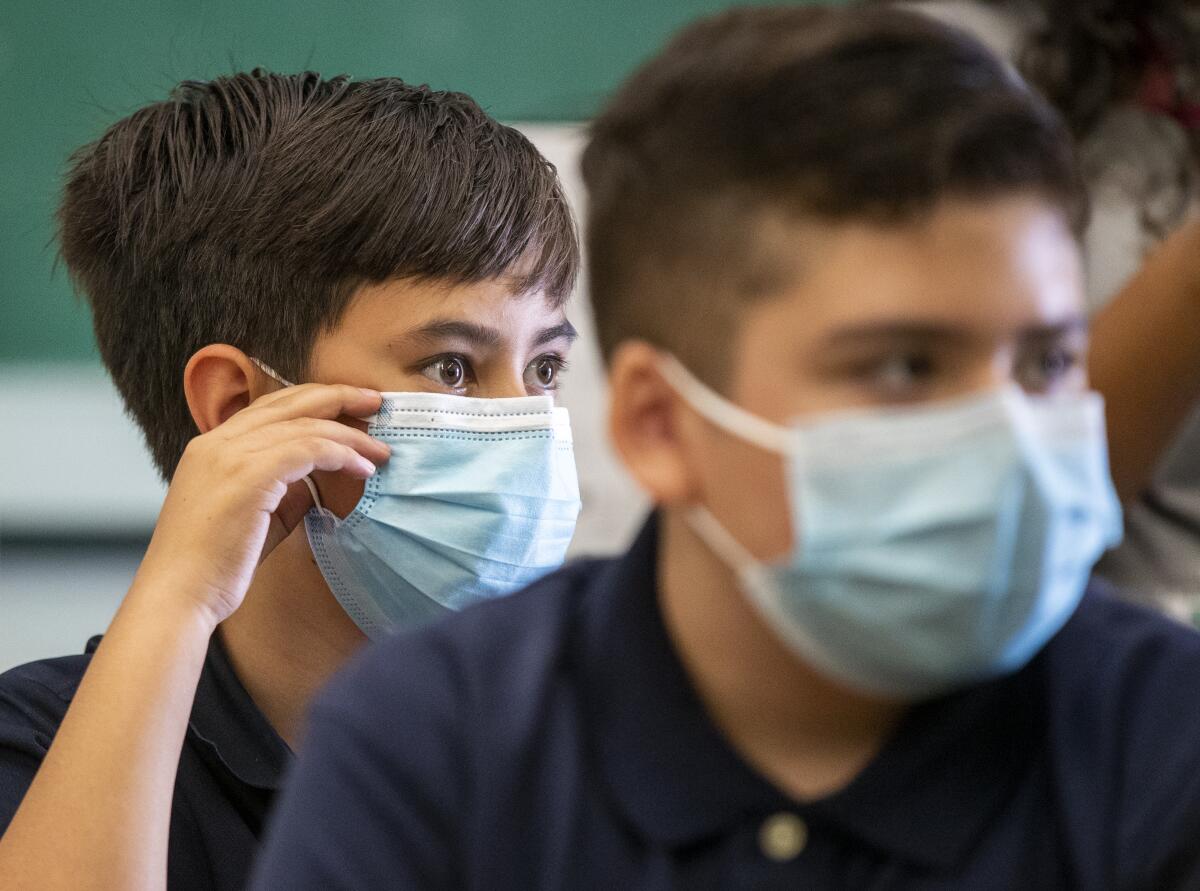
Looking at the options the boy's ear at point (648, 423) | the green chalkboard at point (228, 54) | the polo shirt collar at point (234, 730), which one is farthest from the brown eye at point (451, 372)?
the green chalkboard at point (228, 54)

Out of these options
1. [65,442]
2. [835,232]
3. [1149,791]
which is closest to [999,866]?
[1149,791]

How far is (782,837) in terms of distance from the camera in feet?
2.57

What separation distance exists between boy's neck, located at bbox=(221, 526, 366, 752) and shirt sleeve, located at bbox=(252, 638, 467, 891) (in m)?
0.63

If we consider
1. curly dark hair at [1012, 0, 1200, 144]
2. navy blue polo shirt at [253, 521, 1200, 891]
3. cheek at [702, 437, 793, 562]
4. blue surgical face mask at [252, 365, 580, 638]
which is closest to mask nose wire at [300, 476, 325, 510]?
blue surgical face mask at [252, 365, 580, 638]

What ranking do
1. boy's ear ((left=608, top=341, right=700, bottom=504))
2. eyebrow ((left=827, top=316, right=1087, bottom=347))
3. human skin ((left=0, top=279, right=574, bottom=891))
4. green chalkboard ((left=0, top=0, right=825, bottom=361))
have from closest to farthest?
eyebrow ((left=827, top=316, right=1087, bottom=347)) → boy's ear ((left=608, top=341, right=700, bottom=504)) → human skin ((left=0, top=279, right=574, bottom=891)) → green chalkboard ((left=0, top=0, right=825, bottom=361))

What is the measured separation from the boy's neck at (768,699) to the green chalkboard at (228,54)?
2.46 m

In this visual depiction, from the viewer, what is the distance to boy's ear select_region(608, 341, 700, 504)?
2.76ft

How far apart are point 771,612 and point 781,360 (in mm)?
144

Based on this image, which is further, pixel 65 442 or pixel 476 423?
pixel 65 442

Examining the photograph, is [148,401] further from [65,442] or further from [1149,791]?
[65,442]

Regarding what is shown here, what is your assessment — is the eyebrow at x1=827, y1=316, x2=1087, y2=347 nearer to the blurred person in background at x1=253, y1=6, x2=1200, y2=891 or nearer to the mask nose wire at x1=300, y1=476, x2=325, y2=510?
the blurred person in background at x1=253, y1=6, x2=1200, y2=891

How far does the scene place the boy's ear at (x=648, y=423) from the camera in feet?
2.76

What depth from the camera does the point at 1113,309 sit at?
1036 mm

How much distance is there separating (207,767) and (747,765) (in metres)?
0.74
